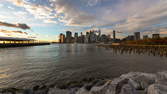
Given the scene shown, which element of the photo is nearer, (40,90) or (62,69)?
(40,90)

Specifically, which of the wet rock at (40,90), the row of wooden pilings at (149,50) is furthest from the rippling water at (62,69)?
the row of wooden pilings at (149,50)

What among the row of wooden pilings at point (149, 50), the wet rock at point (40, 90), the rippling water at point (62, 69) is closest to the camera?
the wet rock at point (40, 90)

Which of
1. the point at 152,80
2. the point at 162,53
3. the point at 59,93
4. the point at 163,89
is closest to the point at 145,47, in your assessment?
the point at 162,53

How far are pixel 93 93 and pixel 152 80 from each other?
219 inches

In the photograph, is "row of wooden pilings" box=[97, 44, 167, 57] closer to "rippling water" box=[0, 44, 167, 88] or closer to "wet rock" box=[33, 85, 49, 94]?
"rippling water" box=[0, 44, 167, 88]

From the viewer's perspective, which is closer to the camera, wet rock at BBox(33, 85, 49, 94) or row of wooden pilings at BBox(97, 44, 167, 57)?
wet rock at BBox(33, 85, 49, 94)

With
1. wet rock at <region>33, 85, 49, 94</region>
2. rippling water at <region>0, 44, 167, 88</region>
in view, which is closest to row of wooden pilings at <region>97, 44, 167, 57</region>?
rippling water at <region>0, 44, 167, 88</region>

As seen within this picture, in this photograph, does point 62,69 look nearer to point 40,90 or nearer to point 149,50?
point 40,90

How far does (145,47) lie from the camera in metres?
38.3

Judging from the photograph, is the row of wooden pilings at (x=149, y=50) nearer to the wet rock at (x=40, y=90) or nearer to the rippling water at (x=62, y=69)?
the rippling water at (x=62, y=69)

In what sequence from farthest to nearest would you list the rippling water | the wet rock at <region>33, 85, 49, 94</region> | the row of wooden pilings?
1. the row of wooden pilings
2. the rippling water
3. the wet rock at <region>33, 85, 49, 94</region>

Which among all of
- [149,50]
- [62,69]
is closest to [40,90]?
[62,69]

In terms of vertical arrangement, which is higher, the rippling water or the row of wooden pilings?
the row of wooden pilings

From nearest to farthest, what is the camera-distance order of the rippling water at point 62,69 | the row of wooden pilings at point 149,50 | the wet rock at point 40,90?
the wet rock at point 40,90 < the rippling water at point 62,69 < the row of wooden pilings at point 149,50
